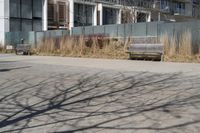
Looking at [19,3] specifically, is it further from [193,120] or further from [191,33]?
[193,120]

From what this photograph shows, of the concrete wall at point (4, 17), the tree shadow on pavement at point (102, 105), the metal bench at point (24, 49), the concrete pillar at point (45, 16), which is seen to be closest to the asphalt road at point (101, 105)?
the tree shadow on pavement at point (102, 105)

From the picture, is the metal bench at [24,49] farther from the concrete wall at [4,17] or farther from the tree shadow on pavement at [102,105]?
the tree shadow on pavement at [102,105]

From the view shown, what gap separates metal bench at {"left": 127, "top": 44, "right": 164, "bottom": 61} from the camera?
69.1ft

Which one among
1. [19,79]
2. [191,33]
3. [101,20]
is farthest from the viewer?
[101,20]

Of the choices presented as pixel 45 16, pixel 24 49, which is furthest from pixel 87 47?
pixel 45 16

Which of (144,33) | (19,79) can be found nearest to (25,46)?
(144,33)

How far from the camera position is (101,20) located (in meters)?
52.3

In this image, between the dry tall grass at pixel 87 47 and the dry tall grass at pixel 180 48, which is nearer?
the dry tall grass at pixel 180 48

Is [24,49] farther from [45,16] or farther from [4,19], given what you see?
[45,16]

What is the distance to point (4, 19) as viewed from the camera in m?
41.5

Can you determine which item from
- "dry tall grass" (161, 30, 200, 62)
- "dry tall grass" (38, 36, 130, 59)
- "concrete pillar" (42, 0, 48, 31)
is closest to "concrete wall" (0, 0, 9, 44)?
"concrete pillar" (42, 0, 48, 31)

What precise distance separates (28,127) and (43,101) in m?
2.32

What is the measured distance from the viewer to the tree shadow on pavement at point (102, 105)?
20.5 feet

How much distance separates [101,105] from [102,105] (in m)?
0.02
